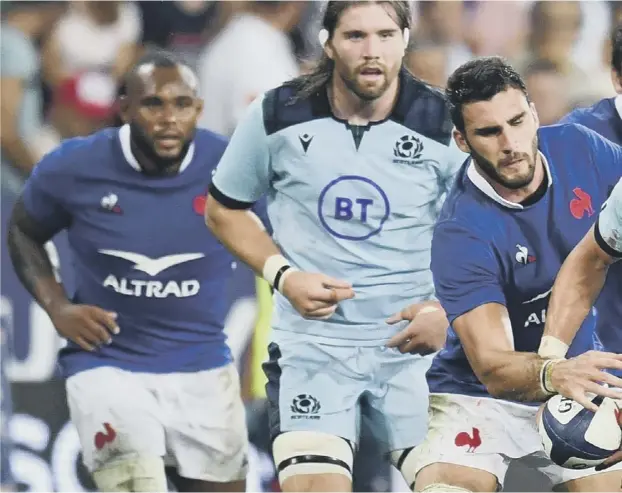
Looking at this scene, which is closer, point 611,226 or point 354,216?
point 611,226

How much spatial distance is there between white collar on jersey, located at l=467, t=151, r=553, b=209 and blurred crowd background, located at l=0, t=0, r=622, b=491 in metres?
1.78

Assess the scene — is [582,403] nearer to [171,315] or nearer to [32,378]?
[171,315]

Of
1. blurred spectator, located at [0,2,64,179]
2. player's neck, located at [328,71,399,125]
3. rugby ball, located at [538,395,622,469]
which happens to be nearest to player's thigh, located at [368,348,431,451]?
rugby ball, located at [538,395,622,469]

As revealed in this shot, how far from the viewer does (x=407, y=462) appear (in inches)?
163

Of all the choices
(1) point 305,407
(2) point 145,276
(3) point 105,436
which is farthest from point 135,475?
(1) point 305,407

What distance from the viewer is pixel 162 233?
15.6 ft

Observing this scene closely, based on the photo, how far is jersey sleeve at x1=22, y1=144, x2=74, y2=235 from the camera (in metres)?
4.75

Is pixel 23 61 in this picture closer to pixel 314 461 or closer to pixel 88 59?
pixel 88 59

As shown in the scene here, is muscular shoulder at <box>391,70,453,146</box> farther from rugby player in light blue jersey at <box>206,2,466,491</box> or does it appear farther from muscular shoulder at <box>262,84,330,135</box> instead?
muscular shoulder at <box>262,84,330,135</box>

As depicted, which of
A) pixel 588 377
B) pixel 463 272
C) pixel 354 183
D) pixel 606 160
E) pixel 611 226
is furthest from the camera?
pixel 354 183

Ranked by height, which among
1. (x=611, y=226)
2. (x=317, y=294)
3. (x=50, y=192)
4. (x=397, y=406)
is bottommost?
(x=397, y=406)

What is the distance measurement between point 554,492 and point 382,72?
4.05 ft

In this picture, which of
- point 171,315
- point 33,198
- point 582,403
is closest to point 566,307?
point 582,403

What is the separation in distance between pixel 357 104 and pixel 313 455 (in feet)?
3.15
